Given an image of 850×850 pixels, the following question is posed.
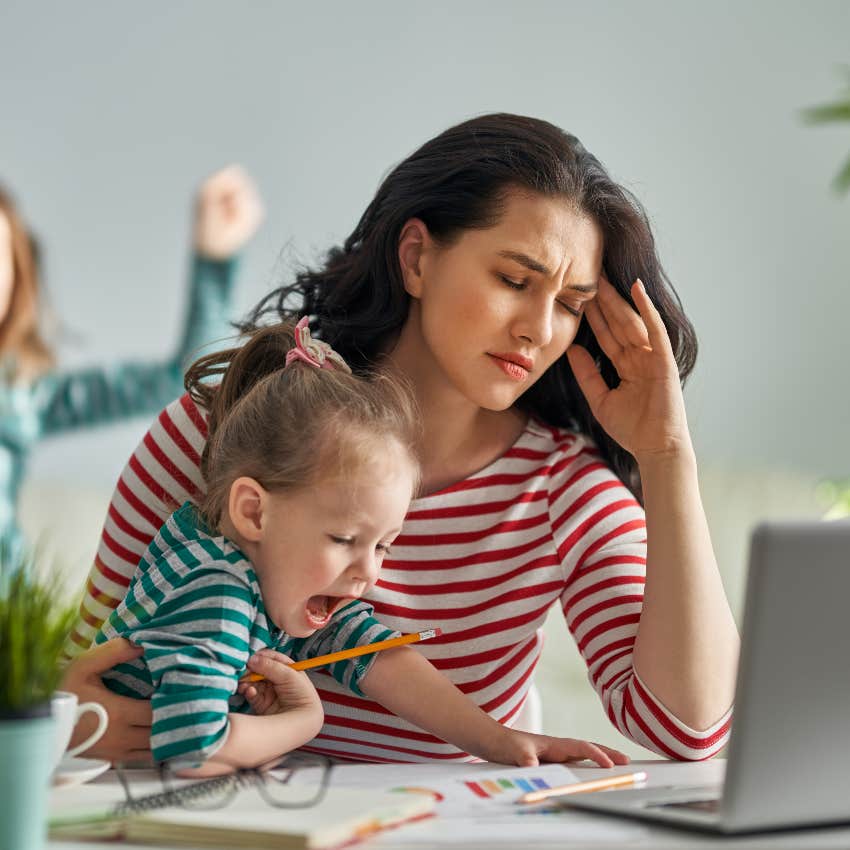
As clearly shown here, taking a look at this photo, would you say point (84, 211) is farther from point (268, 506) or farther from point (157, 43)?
point (268, 506)

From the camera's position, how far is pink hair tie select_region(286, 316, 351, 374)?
1.29 meters

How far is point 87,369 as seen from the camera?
3.27 metres

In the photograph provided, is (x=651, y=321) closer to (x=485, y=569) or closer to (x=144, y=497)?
(x=485, y=569)

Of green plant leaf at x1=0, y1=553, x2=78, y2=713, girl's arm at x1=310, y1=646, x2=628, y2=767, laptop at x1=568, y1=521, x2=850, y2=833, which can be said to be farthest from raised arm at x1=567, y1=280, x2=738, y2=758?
green plant leaf at x1=0, y1=553, x2=78, y2=713

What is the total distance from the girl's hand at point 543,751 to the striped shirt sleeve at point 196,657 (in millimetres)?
269

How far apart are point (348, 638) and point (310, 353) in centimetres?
30

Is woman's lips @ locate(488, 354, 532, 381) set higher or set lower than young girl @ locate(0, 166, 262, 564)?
lower

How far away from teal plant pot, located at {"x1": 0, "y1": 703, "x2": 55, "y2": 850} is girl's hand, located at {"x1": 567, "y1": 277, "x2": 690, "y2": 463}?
869 millimetres

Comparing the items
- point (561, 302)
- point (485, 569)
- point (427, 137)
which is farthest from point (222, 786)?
point (427, 137)

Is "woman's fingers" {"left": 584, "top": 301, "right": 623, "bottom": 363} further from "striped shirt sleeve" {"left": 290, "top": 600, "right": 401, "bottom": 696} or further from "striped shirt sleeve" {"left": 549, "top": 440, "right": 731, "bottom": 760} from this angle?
"striped shirt sleeve" {"left": 290, "top": 600, "right": 401, "bottom": 696}

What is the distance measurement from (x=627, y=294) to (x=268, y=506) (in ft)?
2.04

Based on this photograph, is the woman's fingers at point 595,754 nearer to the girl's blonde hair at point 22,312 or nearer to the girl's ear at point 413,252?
the girl's ear at point 413,252

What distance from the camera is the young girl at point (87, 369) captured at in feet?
9.83

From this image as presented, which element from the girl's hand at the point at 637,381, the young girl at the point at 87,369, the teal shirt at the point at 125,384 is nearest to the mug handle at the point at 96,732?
the girl's hand at the point at 637,381
